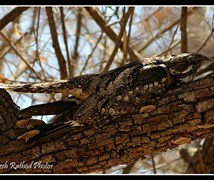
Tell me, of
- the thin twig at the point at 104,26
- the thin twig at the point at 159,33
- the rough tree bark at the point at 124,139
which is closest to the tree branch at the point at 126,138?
the rough tree bark at the point at 124,139

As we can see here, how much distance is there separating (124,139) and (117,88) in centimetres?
34

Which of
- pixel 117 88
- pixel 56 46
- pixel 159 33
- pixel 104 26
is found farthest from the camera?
pixel 159 33

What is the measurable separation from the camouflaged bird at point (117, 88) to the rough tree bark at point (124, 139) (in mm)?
71

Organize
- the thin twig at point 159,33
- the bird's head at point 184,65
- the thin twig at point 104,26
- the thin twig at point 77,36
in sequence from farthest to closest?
the thin twig at point 77,36
the thin twig at point 159,33
the thin twig at point 104,26
the bird's head at point 184,65

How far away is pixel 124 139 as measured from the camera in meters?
2.48

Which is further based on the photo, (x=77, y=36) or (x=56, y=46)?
(x=77, y=36)

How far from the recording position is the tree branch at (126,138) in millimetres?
2443

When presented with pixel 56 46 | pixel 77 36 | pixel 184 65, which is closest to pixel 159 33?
pixel 77 36

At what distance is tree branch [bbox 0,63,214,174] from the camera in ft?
8.02

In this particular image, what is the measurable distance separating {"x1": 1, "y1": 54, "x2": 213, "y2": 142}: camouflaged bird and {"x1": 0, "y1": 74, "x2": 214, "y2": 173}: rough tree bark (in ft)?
0.23

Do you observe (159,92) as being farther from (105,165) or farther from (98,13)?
(98,13)

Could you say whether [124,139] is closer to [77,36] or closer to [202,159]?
[202,159]

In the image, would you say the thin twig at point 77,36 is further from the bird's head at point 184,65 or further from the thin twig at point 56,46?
the bird's head at point 184,65
